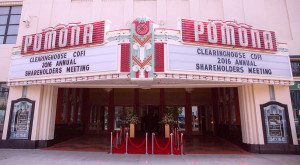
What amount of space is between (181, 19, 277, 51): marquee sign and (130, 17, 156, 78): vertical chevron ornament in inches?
63.4

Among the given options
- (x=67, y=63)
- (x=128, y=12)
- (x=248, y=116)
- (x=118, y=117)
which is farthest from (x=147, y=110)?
(x=67, y=63)

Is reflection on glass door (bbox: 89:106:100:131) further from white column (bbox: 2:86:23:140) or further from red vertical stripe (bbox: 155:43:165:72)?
red vertical stripe (bbox: 155:43:165:72)

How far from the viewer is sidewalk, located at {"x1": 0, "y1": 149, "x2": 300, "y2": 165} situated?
754cm

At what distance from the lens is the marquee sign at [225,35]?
859 cm

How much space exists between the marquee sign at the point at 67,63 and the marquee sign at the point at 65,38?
37cm

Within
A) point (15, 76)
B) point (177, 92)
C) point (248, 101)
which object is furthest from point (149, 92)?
point (15, 76)

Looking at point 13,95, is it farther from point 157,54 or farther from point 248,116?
point 248,116

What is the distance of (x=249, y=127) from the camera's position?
9.83 metres

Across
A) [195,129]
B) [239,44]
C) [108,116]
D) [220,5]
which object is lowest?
[195,129]

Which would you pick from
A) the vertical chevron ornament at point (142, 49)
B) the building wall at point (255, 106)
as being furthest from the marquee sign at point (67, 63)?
the building wall at point (255, 106)

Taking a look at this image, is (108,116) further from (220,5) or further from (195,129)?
(220,5)

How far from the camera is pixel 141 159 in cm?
802

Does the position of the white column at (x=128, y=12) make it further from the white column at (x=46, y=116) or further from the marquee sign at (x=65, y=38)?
the white column at (x=46, y=116)

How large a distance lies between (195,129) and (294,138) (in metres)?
8.73
